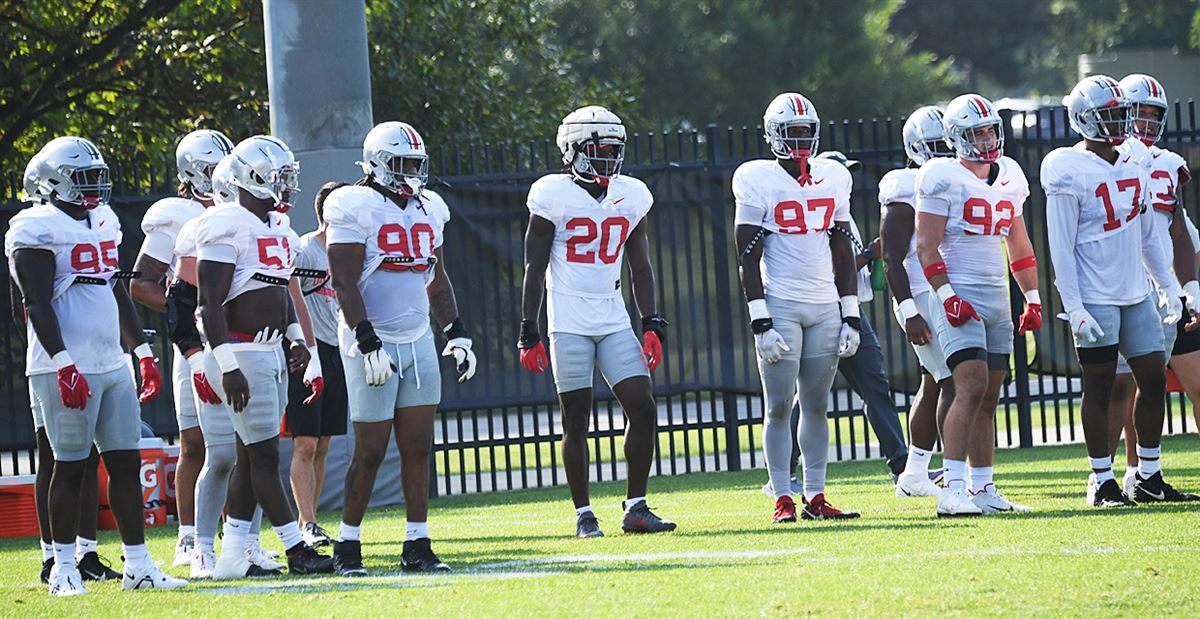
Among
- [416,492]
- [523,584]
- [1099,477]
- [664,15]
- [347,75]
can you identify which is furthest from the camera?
[664,15]

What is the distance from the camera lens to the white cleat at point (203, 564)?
8.55m

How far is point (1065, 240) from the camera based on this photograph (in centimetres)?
927

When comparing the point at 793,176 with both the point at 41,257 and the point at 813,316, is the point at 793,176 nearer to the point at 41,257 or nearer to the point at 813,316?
the point at 813,316

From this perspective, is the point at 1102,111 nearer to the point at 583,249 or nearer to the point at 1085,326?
the point at 1085,326

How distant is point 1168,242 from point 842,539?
271 centimetres

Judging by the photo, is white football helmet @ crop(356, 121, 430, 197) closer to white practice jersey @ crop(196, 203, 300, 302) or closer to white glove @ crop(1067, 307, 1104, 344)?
white practice jersey @ crop(196, 203, 300, 302)

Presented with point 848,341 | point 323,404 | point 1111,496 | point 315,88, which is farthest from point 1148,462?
point 315,88

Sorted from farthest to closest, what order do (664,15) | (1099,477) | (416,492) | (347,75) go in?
1. (664,15)
2. (347,75)
3. (1099,477)
4. (416,492)

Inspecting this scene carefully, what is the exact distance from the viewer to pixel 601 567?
8031mm

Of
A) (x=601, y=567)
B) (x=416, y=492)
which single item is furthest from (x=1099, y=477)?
(x=416, y=492)

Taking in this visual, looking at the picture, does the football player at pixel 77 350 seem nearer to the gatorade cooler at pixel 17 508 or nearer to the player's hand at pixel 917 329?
the gatorade cooler at pixel 17 508

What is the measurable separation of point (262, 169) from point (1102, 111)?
13.6 feet

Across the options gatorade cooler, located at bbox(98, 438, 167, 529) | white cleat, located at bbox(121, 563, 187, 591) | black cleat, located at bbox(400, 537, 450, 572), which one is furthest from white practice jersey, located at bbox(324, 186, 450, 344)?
gatorade cooler, located at bbox(98, 438, 167, 529)

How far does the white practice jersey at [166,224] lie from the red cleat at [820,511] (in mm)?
3438
